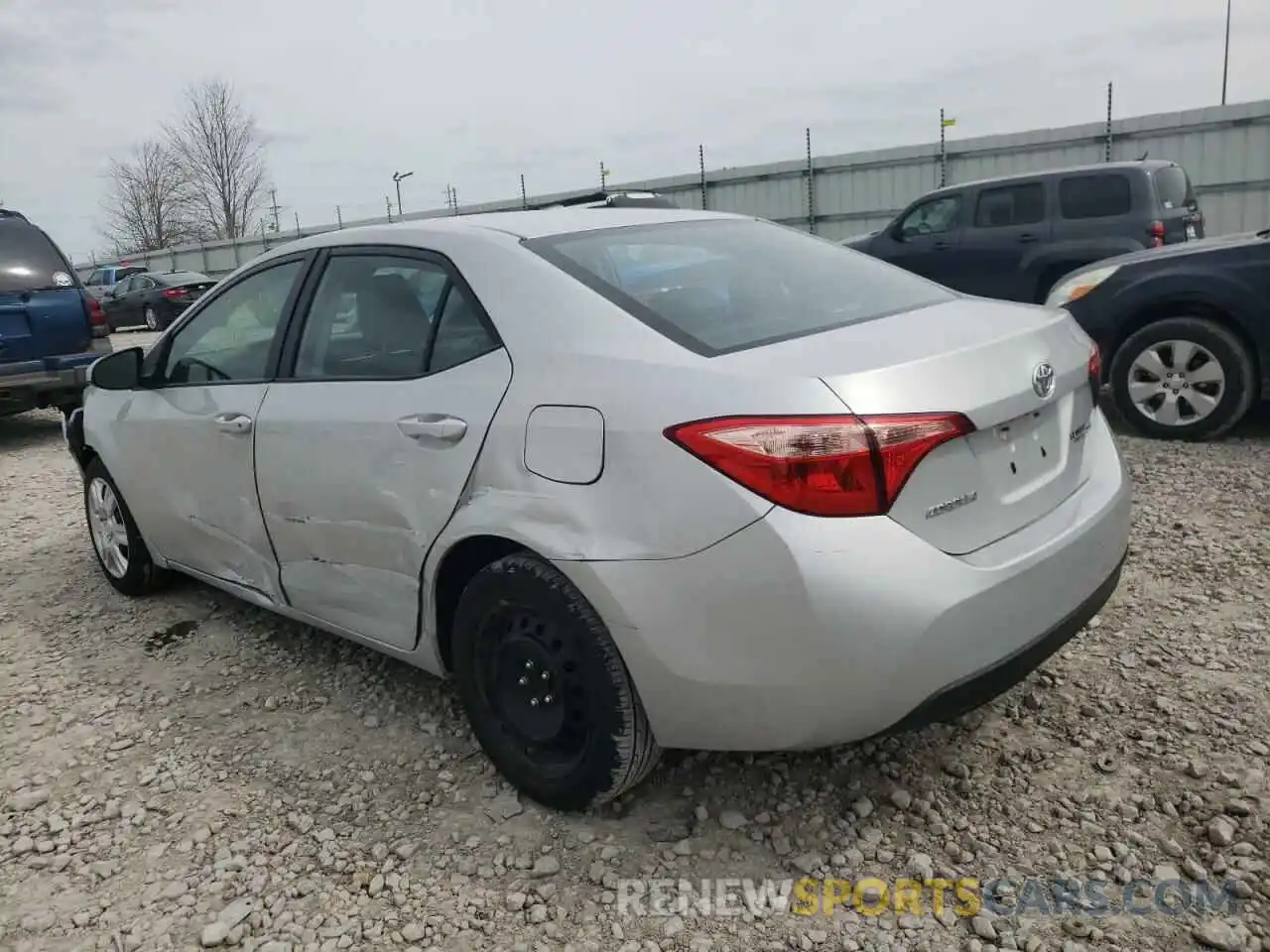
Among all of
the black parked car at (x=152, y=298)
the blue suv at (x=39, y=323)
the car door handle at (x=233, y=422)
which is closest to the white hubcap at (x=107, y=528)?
the car door handle at (x=233, y=422)

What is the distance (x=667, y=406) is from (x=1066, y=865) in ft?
4.50

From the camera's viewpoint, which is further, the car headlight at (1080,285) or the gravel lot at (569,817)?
the car headlight at (1080,285)

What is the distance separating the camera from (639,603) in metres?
2.20

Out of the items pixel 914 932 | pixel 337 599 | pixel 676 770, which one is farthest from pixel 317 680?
pixel 914 932

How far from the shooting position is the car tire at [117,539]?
4309 millimetres

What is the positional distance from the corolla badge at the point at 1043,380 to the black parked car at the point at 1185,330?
3.84m

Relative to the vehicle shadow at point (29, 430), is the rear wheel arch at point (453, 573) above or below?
above

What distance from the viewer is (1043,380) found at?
240cm

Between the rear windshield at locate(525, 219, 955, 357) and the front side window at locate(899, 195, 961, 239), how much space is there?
8.00m

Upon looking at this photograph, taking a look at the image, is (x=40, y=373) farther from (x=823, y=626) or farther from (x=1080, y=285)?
(x=823, y=626)

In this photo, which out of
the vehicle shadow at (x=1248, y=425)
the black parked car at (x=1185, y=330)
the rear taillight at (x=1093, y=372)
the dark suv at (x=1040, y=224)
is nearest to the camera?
the rear taillight at (x=1093, y=372)

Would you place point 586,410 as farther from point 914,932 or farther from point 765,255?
point 914,932

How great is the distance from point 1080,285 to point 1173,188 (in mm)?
4384

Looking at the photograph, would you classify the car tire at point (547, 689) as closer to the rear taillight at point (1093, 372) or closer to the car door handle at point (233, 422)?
the car door handle at point (233, 422)
